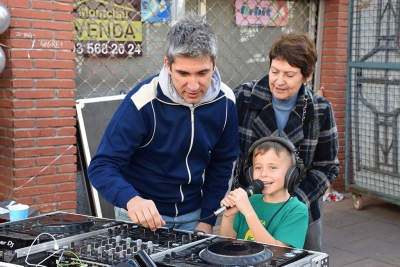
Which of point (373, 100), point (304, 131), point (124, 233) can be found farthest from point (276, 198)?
point (373, 100)

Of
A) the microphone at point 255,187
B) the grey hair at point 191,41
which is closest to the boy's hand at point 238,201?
the microphone at point 255,187

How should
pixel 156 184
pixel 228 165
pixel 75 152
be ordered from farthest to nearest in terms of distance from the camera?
pixel 75 152 < pixel 228 165 < pixel 156 184

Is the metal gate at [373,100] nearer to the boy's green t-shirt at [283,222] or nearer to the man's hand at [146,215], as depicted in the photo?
the boy's green t-shirt at [283,222]

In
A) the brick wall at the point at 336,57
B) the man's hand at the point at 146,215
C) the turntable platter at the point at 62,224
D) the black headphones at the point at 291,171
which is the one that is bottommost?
the turntable platter at the point at 62,224

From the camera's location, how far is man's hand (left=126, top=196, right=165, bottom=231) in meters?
2.30

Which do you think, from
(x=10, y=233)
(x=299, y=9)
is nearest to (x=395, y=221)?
(x=299, y=9)

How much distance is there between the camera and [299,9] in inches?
290

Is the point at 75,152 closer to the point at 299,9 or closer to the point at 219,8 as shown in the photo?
the point at 219,8

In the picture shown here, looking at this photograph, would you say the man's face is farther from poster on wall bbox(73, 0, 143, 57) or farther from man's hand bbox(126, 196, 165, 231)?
poster on wall bbox(73, 0, 143, 57)

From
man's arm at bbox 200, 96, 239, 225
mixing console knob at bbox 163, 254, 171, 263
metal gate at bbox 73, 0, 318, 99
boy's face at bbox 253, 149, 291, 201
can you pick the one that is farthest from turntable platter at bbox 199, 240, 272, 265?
metal gate at bbox 73, 0, 318, 99

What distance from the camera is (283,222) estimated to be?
2.67 m

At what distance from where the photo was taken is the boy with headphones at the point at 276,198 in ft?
8.66

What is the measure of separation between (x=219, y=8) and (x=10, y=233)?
4.73m

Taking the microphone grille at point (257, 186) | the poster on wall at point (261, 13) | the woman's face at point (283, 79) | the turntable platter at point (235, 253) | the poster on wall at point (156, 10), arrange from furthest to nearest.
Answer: the poster on wall at point (261, 13)
the poster on wall at point (156, 10)
the woman's face at point (283, 79)
the microphone grille at point (257, 186)
the turntable platter at point (235, 253)
